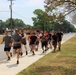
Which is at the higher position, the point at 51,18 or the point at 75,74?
the point at 51,18

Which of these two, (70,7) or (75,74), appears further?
(70,7)

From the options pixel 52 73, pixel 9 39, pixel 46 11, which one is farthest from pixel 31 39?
pixel 52 73

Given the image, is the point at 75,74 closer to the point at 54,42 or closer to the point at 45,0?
the point at 45,0

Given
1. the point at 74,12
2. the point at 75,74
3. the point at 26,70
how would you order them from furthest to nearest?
1. the point at 74,12
2. the point at 26,70
3. the point at 75,74

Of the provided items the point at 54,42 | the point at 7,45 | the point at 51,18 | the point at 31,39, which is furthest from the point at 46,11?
the point at 54,42

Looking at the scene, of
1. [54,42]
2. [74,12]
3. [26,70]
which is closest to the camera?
[26,70]

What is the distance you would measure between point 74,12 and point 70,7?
1.54ft

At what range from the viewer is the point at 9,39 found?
1538 centimetres

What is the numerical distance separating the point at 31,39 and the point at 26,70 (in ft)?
25.8

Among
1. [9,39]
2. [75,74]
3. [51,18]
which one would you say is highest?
[51,18]

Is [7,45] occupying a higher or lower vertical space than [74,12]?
lower

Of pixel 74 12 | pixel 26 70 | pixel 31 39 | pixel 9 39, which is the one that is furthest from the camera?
pixel 31 39

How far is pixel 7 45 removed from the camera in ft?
51.1

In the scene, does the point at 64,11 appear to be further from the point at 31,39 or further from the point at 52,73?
the point at 31,39
